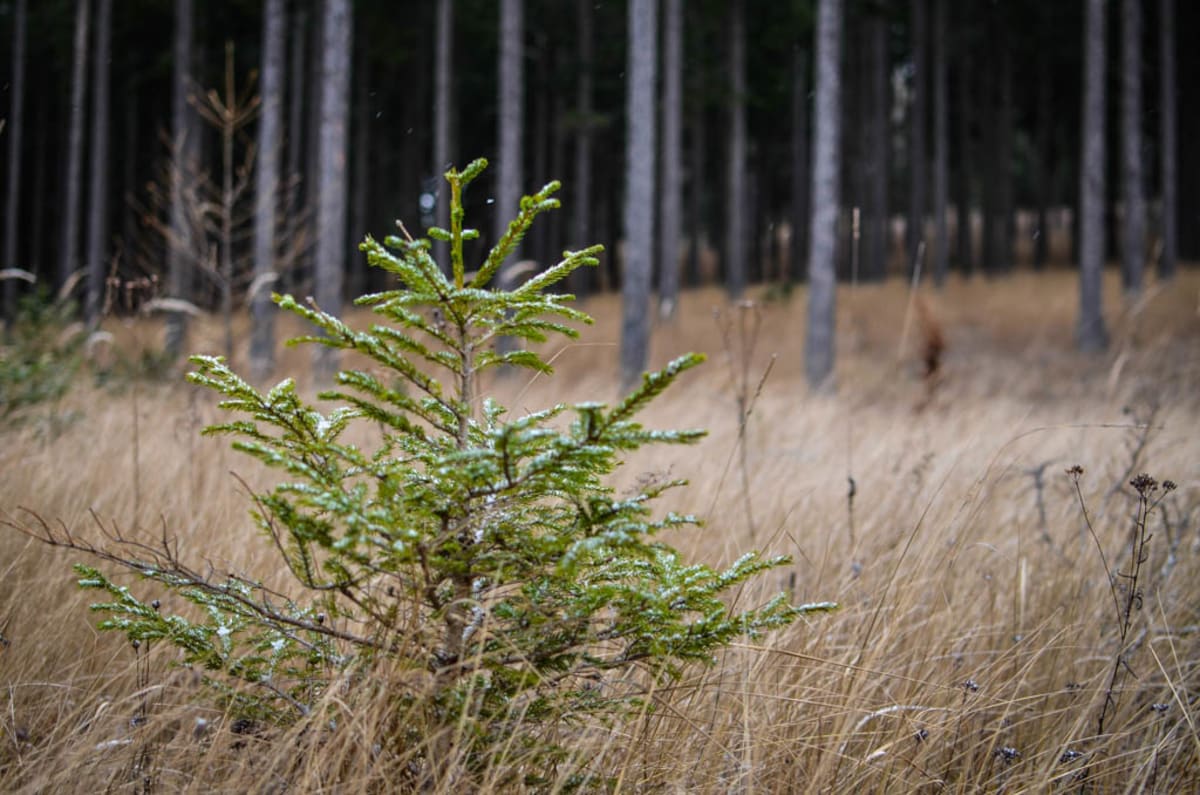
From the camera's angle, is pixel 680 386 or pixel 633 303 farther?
pixel 633 303

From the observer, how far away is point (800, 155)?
21578 mm

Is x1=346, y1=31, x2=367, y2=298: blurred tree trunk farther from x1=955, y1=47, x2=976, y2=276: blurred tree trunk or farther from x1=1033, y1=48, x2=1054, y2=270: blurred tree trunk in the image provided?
x1=1033, y1=48, x2=1054, y2=270: blurred tree trunk

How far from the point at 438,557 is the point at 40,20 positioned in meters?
25.0

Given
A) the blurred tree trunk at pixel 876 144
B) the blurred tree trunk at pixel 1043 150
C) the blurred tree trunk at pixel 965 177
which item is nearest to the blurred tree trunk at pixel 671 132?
the blurred tree trunk at pixel 876 144

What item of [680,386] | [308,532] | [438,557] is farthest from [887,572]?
[680,386]

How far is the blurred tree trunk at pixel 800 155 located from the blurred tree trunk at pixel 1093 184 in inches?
350

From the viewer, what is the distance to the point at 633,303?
9.95 meters

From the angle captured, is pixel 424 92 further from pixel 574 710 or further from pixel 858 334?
pixel 574 710

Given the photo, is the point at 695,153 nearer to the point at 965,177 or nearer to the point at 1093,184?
the point at 965,177

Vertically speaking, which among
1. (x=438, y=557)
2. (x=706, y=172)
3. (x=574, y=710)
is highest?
(x=706, y=172)

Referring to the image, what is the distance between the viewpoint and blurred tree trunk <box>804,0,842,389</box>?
9.53m

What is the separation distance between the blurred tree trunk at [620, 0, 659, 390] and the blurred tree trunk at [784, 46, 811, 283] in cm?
1188

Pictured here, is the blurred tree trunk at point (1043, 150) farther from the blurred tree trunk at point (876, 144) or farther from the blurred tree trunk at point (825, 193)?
the blurred tree trunk at point (825, 193)

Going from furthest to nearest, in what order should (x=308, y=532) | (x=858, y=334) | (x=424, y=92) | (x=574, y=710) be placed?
(x=424, y=92) → (x=858, y=334) → (x=574, y=710) → (x=308, y=532)
